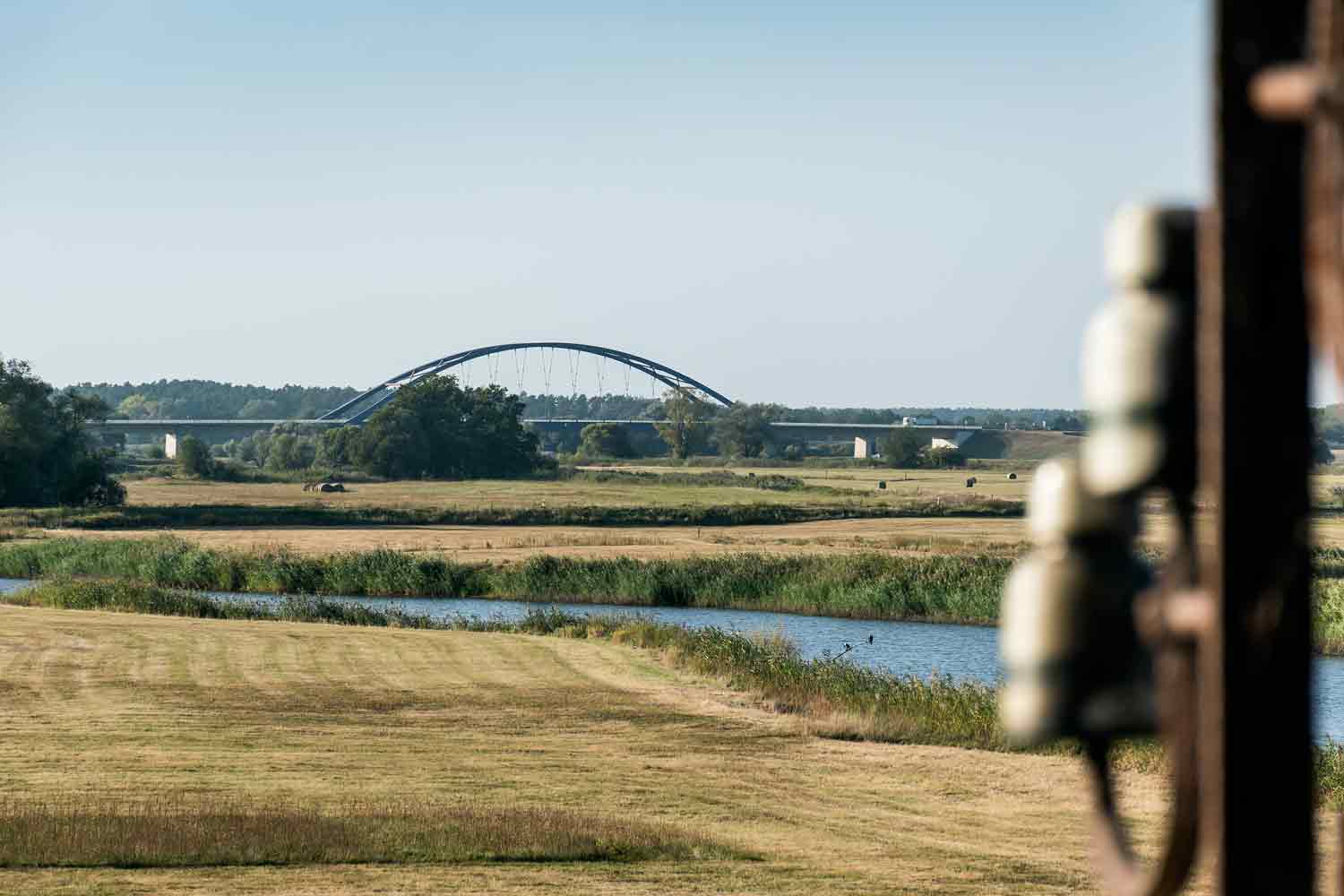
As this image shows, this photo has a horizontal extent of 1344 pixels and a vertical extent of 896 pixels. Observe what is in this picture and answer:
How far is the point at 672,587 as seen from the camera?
49.7 m

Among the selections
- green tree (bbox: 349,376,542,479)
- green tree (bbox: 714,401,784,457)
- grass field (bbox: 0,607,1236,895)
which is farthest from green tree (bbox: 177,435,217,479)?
grass field (bbox: 0,607,1236,895)

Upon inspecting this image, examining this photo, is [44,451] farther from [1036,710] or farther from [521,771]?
[1036,710]

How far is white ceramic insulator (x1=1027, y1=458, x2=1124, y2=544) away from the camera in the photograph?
2.72m

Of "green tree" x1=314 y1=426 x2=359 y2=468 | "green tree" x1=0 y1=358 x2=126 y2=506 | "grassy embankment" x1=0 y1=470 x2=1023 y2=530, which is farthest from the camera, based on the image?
"green tree" x1=314 y1=426 x2=359 y2=468

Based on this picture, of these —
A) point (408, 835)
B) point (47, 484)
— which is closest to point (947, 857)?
point (408, 835)

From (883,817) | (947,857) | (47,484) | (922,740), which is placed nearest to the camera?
(947,857)

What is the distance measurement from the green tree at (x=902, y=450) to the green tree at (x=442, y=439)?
134 feet

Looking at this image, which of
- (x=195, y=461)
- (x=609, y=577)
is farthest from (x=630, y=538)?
(x=195, y=461)

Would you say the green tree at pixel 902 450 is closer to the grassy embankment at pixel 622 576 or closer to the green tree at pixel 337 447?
the green tree at pixel 337 447

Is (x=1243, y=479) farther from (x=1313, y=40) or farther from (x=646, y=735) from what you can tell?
(x=646, y=735)

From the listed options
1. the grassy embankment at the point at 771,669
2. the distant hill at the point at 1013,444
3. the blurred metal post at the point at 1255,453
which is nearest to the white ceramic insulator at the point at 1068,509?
the blurred metal post at the point at 1255,453

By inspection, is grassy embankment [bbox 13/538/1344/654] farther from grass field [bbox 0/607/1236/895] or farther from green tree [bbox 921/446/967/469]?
green tree [bbox 921/446/967/469]

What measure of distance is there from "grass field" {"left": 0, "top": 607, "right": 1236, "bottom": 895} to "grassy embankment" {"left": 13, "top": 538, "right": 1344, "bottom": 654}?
1688cm

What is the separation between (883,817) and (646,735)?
561 centimetres
